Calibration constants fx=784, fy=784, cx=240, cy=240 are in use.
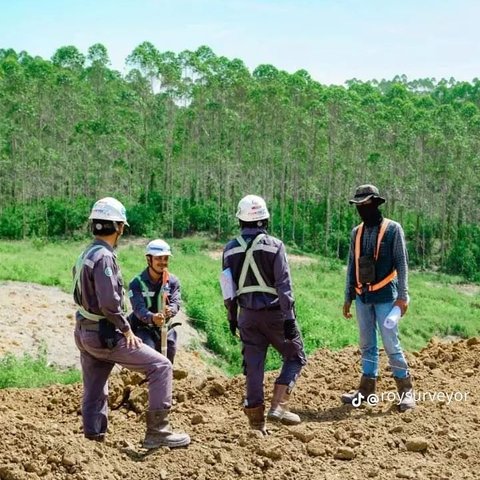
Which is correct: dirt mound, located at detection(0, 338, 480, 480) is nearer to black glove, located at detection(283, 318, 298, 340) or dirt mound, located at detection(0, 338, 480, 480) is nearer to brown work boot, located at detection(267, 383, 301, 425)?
brown work boot, located at detection(267, 383, 301, 425)

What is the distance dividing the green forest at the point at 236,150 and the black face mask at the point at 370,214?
38.5 meters

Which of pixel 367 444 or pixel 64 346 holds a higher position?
pixel 367 444

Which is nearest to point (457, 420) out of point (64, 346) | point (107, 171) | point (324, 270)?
point (64, 346)

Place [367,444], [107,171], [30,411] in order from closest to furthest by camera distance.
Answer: [367,444], [30,411], [107,171]

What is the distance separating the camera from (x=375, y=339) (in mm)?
7043

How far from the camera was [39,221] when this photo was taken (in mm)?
42656

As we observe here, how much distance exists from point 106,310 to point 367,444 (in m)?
2.13

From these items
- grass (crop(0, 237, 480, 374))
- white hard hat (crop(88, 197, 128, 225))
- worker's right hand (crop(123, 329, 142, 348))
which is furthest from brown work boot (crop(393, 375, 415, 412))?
grass (crop(0, 237, 480, 374))

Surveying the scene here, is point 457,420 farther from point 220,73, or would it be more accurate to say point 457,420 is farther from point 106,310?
point 220,73

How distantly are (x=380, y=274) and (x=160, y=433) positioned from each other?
2501mm

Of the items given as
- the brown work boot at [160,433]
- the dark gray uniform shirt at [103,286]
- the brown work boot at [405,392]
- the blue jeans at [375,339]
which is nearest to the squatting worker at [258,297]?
the brown work boot at [160,433]

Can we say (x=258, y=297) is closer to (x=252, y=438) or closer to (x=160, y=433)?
(x=252, y=438)

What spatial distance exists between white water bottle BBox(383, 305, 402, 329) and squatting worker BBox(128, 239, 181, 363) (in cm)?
211

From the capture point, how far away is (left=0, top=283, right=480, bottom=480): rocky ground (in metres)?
4.91
